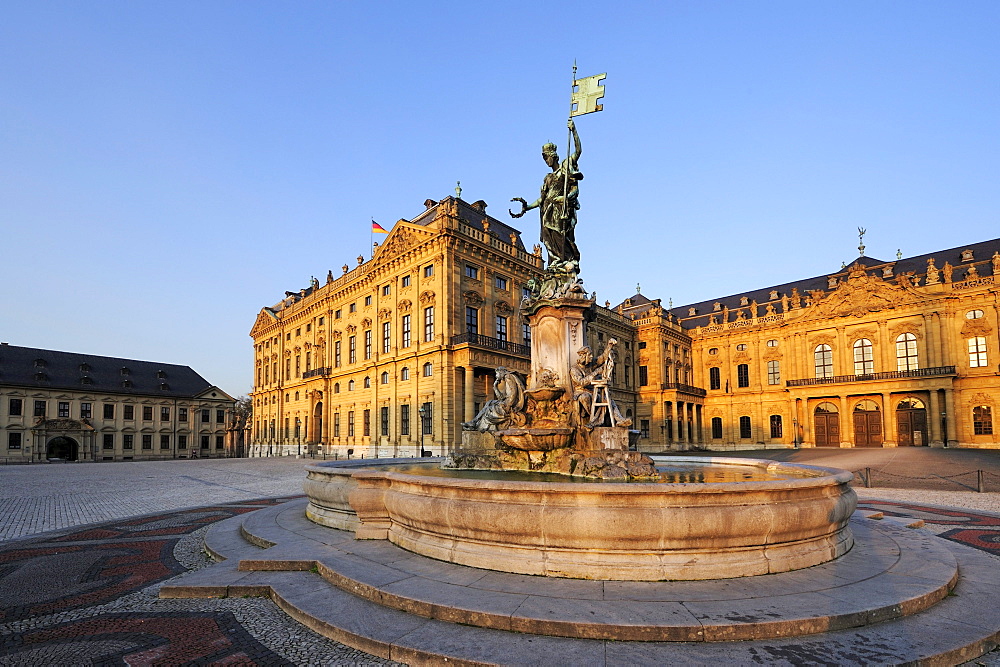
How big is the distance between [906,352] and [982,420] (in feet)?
26.1

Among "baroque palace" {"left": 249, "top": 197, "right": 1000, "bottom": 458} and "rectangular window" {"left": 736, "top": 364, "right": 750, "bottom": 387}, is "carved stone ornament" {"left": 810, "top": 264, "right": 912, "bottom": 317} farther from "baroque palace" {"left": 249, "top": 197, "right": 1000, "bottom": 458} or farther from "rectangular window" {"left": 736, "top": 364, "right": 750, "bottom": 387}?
"rectangular window" {"left": 736, "top": 364, "right": 750, "bottom": 387}

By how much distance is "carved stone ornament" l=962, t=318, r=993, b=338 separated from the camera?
4621 centimetres

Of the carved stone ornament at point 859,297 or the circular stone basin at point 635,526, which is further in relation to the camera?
the carved stone ornament at point 859,297

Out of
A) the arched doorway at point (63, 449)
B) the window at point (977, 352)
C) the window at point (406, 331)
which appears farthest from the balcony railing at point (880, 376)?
the arched doorway at point (63, 449)

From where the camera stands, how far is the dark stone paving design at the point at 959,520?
353 inches

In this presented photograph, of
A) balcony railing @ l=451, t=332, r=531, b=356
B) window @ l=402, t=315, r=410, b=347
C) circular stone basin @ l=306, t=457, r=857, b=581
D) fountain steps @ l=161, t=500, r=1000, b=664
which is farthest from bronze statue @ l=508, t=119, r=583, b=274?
window @ l=402, t=315, r=410, b=347

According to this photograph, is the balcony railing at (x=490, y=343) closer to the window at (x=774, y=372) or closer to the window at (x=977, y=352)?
the window at (x=774, y=372)

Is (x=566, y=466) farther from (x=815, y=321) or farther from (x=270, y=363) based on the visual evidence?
(x=270, y=363)

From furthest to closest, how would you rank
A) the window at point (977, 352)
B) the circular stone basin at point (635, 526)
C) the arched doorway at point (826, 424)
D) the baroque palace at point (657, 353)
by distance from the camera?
the arched doorway at point (826, 424) < the window at point (977, 352) < the baroque palace at point (657, 353) < the circular stone basin at point (635, 526)

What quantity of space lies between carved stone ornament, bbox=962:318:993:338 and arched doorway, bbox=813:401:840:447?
12568 mm

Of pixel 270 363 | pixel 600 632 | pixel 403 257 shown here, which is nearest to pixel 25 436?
pixel 270 363

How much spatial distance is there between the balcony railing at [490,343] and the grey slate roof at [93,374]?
1891 inches

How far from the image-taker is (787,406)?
57.7m

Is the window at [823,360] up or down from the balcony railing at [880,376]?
up
